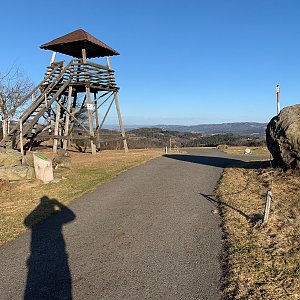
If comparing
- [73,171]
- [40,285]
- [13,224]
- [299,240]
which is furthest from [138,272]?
[73,171]

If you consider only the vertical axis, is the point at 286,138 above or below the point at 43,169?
above

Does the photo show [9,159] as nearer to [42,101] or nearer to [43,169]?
[43,169]

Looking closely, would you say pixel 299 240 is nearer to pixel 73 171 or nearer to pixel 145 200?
pixel 145 200

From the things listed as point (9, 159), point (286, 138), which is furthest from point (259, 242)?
point (9, 159)

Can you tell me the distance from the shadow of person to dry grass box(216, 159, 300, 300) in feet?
7.46

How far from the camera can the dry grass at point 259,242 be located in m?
4.47

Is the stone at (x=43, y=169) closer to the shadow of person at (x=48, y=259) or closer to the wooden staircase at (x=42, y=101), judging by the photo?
the shadow of person at (x=48, y=259)

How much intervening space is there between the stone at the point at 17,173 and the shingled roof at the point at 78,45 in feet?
39.6

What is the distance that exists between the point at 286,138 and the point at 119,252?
9.09 metres

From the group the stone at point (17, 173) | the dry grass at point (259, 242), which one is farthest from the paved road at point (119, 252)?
the stone at point (17, 173)

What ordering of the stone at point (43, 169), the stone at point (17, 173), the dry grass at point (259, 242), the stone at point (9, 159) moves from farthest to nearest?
the stone at point (9, 159)
the stone at point (43, 169)
the stone at point (17, 173)
the dry grass at point (259, 242)

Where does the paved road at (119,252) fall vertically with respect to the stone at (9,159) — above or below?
below

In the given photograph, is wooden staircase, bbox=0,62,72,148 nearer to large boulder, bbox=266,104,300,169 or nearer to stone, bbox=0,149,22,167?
stone, bbox=0,149,22,167

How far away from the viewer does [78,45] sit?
2341 centimetres
